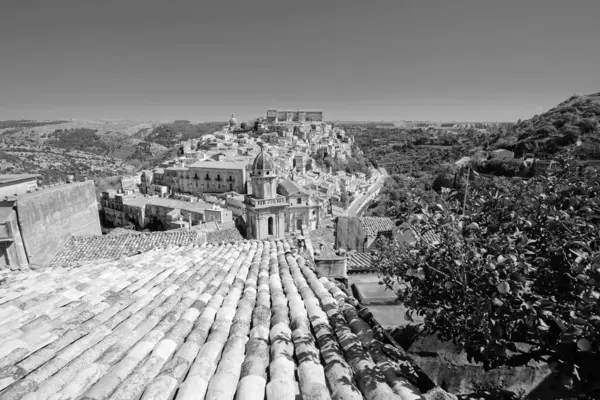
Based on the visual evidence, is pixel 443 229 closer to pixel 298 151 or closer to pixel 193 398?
pixel 193 398

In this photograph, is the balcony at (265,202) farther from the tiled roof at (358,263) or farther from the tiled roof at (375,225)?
the tiled roof at (358,263)

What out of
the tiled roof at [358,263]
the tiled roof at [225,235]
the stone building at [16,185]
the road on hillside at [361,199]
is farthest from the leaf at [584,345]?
the road on hillside at [361,199]

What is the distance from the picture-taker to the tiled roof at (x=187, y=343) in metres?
2.17

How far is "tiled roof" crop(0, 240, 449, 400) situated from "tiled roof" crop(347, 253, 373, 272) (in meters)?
5.60

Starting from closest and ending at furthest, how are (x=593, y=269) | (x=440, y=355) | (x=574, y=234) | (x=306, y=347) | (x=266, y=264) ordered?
(x=593, y=269)
(x=574, y=234)
(x=306, y=347)
(x=440, y=355)
(x=266, y=264)

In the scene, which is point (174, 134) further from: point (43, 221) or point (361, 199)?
point (43, 221)

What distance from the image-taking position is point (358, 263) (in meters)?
10.8

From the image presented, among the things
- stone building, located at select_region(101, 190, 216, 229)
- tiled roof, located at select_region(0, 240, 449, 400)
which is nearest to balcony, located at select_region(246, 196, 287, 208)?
tiled roof, located at select_region(0, 240, 449, 400)

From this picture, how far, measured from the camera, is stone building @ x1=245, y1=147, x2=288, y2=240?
1891 centimetres

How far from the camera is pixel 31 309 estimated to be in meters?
3.26

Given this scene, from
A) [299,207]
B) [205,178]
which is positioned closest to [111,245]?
[299,207]

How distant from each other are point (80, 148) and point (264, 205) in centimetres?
16222

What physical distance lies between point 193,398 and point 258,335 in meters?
1.04

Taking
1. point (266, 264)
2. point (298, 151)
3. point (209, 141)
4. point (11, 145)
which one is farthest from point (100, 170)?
point (266, 264)
